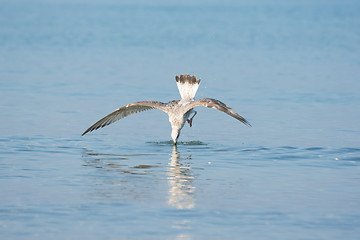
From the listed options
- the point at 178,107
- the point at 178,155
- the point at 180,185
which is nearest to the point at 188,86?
the point at 178,107

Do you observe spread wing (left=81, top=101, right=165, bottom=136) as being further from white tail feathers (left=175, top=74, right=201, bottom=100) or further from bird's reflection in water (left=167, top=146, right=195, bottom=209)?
bird's reflection in water (left=167, top=146, right=195, bottom=209)

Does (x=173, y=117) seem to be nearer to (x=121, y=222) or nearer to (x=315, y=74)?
(x=121, y=222)

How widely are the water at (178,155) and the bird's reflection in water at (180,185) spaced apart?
31 millimetres

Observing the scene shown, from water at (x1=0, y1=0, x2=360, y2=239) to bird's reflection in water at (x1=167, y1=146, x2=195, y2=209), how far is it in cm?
3

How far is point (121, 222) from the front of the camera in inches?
408

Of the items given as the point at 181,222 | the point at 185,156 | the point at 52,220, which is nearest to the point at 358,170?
the point at 185,156

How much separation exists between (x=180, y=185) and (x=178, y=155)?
289 cm

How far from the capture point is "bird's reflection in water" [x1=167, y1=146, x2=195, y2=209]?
1144 cm

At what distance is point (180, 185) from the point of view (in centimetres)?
1269

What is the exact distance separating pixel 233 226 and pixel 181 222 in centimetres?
74

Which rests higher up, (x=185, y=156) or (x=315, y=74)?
(x=315, y=74)

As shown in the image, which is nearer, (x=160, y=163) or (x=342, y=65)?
(x=160, y=163)

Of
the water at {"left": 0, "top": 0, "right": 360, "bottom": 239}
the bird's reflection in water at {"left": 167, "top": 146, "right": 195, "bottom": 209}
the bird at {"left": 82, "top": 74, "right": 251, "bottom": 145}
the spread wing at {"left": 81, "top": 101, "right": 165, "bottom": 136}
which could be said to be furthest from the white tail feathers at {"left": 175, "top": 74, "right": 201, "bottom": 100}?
the bird's reflection in water at {"left": 167, "top": 146, "right": 195, "bottom": 209}

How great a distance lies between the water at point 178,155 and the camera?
1044cm
